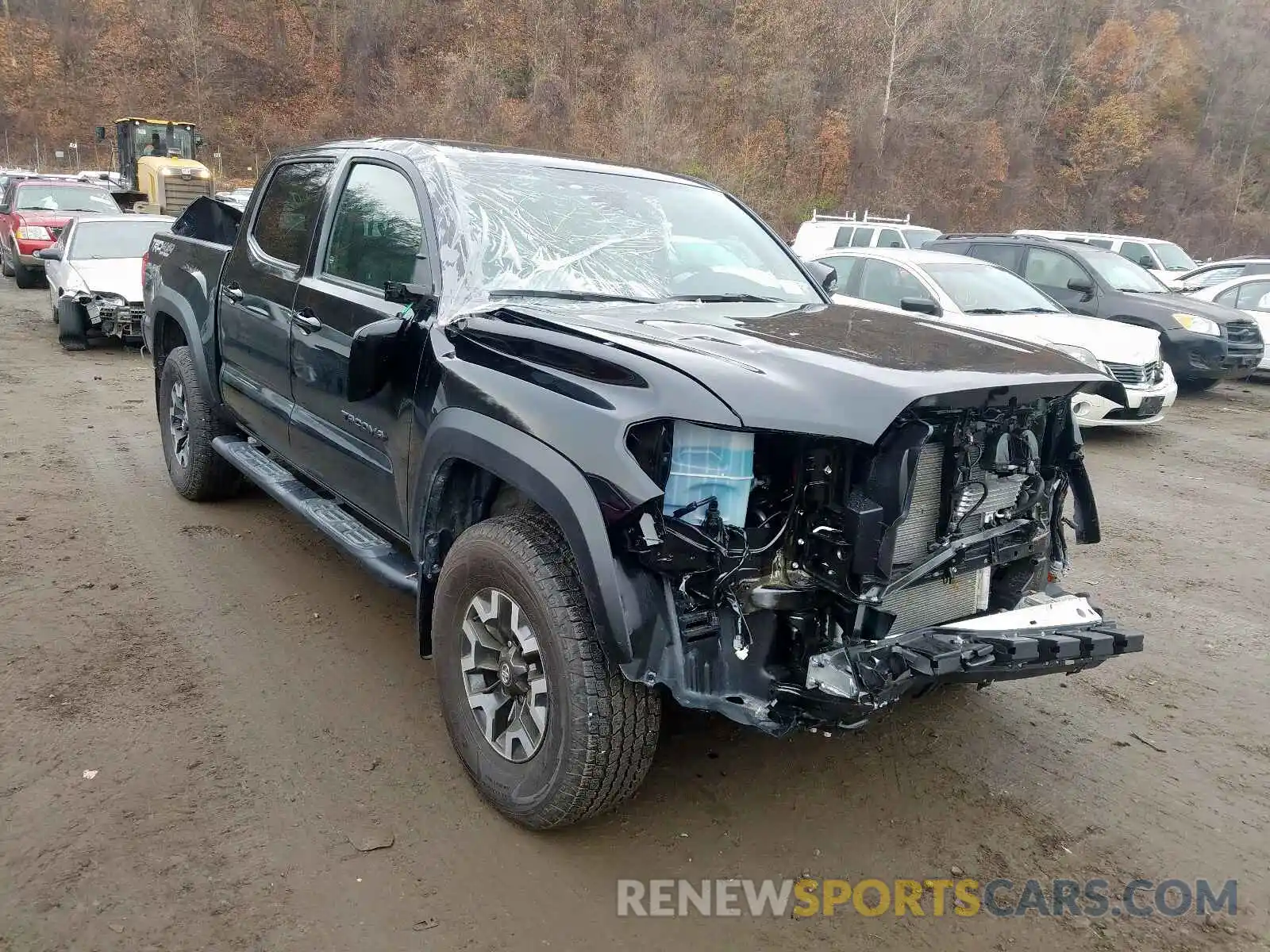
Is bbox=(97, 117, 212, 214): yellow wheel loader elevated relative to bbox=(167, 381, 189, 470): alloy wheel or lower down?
elevated

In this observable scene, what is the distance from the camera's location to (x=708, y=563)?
7.51ft

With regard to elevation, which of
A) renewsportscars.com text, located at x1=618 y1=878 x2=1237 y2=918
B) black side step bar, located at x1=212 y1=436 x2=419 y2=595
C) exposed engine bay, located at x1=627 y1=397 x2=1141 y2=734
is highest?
exposed engine bay, located at x1=627 y1=397 x2=1141 y2=734

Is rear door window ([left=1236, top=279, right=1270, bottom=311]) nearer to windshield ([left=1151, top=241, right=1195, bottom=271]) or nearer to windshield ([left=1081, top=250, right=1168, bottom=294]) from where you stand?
windshield ([left=1081, top=250, right=1168, bottom=294])

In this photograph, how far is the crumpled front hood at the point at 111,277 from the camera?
1042 cm

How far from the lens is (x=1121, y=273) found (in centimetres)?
1120

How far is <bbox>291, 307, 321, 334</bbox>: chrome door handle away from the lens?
12.2ft

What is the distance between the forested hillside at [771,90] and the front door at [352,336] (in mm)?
33509

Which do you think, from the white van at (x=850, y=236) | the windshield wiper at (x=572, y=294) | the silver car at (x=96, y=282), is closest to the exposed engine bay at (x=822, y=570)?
the windshield wiper at (x=572, y=294)

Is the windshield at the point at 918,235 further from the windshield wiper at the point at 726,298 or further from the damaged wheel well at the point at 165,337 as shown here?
the windshield wiper at the point at 726,298

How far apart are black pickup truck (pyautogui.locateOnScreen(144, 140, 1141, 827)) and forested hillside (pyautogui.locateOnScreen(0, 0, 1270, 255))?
3375 centimetres

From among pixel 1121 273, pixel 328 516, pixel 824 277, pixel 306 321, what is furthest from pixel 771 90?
pixel 328 516

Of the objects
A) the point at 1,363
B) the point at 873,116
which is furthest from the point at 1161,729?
the point at 873,116

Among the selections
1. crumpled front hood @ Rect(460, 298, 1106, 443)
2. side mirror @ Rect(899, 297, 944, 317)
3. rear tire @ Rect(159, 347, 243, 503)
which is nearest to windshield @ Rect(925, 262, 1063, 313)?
side mirror @ Rect(899, 297, 944, 317)

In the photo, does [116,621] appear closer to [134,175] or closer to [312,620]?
[312,620]
